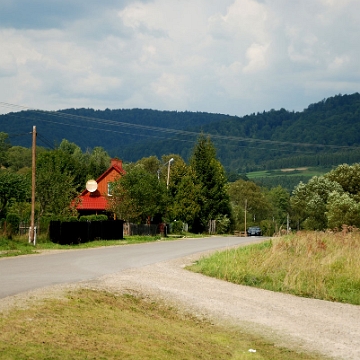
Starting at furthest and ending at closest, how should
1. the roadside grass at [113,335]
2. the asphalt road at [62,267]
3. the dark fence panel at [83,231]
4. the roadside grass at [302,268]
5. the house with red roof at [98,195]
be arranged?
1. the house with red roof at [98,195]
2. the dark fence panel at [83,231]
3. the roadside grass at [302,268]
4. the asphalt road at [62,267]
5. the roadside grass at [113,335]

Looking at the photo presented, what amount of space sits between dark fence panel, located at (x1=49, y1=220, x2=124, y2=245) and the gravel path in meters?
17.5

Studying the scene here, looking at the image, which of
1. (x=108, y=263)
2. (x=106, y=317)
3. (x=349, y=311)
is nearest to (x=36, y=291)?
(x=106, y=317)

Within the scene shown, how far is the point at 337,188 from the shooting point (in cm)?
9656

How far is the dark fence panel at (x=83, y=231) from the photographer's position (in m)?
38.5

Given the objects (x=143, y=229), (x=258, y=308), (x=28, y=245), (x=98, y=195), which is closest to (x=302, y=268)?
(x=258, y=308)

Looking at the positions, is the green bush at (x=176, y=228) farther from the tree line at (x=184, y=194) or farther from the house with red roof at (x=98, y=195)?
the house with red roof at (x=98, y=195)

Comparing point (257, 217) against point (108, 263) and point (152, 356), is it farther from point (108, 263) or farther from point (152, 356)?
point (152, 356)

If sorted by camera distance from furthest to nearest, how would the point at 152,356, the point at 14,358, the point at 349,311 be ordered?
the point at 349,311 < the point at 152,356 < the point at 14,358

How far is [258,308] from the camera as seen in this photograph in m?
16.2

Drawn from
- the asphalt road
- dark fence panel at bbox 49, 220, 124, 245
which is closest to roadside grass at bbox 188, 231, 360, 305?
the asphalt road

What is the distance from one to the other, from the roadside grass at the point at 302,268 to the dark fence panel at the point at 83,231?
572 inches

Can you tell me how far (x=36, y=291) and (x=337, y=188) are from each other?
3337 inches

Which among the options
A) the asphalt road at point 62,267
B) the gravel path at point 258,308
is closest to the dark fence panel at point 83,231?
the asphalt road at point 62,267

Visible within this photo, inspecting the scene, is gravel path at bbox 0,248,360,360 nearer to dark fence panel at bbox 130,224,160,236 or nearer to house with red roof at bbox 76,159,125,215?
dark fence panel at bbox 130,224,160,236
